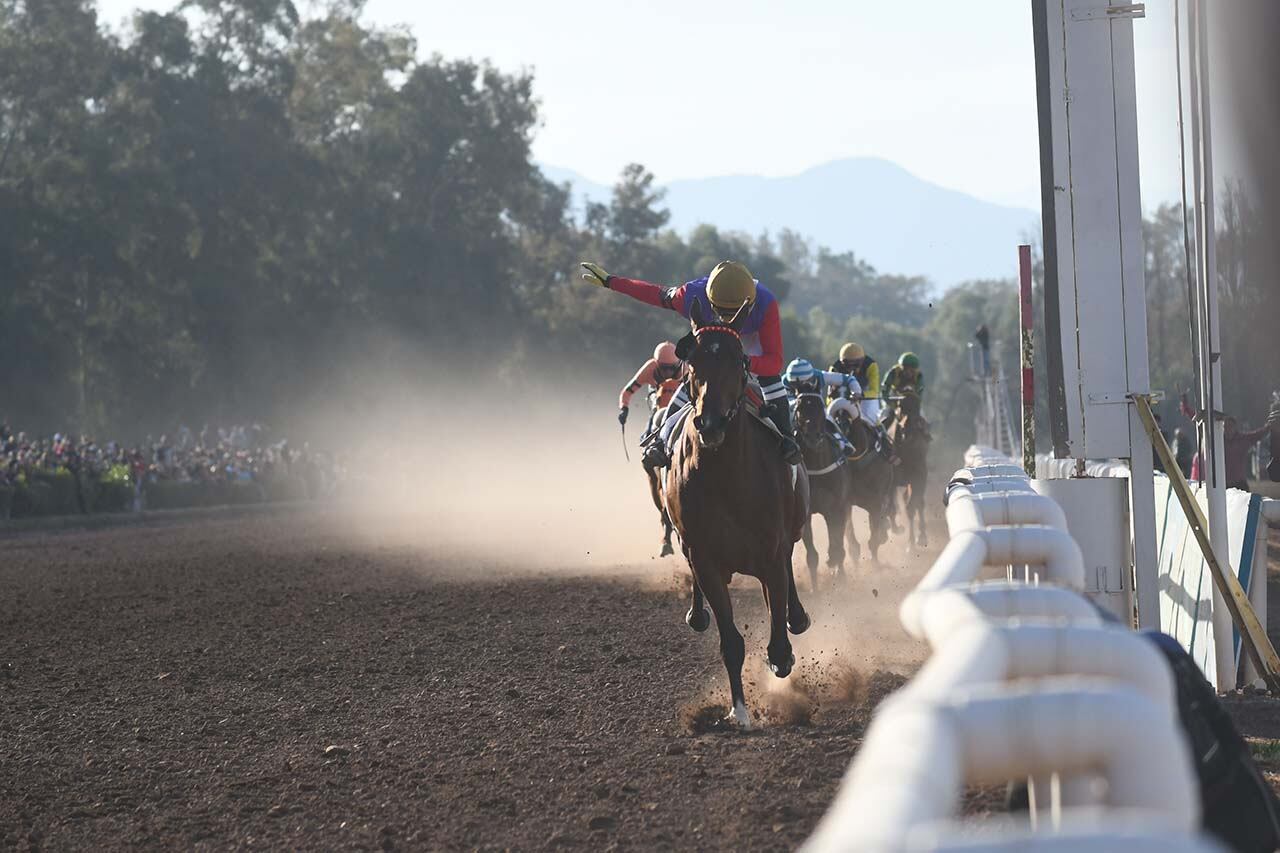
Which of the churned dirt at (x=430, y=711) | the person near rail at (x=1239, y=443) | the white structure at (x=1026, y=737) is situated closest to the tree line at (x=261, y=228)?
the churned dirt at (x=430, y=711)

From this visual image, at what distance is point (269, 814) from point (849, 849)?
529 centimetres

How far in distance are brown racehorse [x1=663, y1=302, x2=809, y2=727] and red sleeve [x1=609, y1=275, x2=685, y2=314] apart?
27.0 inches

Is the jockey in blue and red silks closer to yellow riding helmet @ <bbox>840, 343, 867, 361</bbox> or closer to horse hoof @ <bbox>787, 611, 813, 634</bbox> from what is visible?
horse hoof @ <bbox>787, 611, 813, 634</bbox>

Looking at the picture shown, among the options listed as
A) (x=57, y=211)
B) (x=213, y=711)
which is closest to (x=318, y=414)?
(x=57, y=211)

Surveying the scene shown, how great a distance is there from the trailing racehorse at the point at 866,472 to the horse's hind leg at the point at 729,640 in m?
8.48

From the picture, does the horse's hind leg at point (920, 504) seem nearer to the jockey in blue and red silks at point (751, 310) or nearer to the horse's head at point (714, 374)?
the jockey in blue and red silks at point (751, 310)

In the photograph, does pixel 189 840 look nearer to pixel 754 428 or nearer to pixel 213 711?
pixel 213 711

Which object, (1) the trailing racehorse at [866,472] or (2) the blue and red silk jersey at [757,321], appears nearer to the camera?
(2) the blue and red silk jersey at [757,321]

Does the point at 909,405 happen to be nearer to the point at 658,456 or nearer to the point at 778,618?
the point at 658,456

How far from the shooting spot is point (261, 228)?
219 ft

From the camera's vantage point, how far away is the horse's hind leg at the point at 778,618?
9.47m

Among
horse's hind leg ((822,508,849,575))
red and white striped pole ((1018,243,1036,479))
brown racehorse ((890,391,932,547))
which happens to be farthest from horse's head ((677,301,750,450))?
brown racehorse ((890,391,932,547))

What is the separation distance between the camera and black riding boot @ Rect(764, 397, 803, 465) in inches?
381

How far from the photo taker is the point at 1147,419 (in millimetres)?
9578
